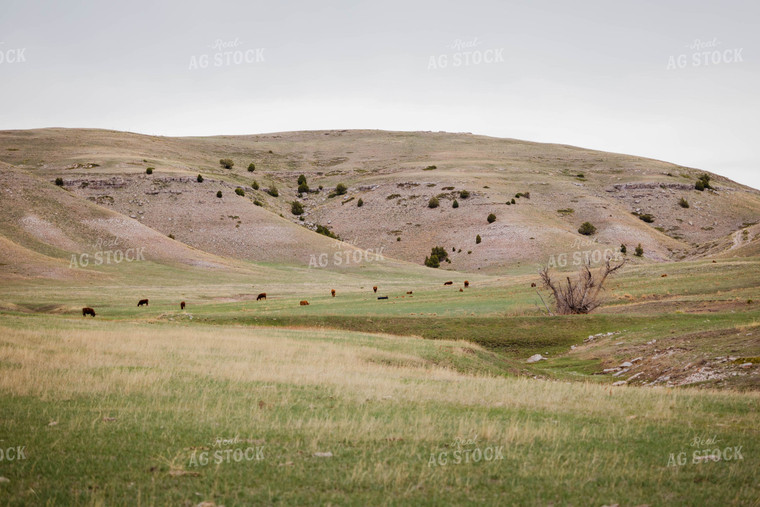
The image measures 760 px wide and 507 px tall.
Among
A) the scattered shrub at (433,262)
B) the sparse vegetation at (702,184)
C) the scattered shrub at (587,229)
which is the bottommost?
the scattered shrub at (433,262)

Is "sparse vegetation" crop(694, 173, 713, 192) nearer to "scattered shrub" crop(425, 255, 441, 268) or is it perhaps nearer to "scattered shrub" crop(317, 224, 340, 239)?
"scattered shrub" crop(425, 255, 441, 268)

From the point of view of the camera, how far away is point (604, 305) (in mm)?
47250

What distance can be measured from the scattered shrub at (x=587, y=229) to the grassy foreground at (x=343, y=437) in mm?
111405

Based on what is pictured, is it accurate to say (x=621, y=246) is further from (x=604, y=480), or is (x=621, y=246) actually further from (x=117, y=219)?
(x=604, y=480)

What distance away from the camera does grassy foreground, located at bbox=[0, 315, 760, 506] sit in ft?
30.6

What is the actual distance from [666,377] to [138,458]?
22.0 metres

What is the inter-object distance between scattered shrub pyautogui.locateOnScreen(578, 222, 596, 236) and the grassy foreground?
111m

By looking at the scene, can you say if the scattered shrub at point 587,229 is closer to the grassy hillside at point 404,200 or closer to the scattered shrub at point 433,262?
the grassy hillside at point 404,200

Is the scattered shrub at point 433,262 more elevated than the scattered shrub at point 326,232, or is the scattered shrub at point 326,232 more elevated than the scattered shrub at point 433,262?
the scattered shrub at point 326,232

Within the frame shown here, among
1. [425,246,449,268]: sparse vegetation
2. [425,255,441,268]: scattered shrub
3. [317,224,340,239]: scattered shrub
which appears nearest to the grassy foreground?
[425,255,441,268]: scattered shrub

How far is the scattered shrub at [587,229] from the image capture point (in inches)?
4956

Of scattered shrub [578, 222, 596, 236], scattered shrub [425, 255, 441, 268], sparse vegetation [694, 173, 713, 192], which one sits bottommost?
scattered shrub [425, 255, 441, 268]

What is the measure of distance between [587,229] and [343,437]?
402ft

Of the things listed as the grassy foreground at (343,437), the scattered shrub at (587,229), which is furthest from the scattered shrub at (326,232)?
the grassy foreground at (343,437)
